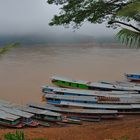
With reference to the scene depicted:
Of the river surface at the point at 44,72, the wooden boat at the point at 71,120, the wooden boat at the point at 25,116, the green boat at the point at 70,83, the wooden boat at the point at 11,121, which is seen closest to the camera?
the wooden boat at the point at 11,121

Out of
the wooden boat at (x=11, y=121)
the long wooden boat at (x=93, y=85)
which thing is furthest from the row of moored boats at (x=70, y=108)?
the long wooden boat at (x=93, y=85)

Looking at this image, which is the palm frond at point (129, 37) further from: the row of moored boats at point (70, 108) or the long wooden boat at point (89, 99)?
the long wooden boat at point (89, 99)

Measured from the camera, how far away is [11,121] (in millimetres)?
15133

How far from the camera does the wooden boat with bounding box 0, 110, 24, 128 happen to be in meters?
15.2

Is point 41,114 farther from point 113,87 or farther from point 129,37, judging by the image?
point 129,37

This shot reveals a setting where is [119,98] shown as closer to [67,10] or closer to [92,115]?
[92,115]

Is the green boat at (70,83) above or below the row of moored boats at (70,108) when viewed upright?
above

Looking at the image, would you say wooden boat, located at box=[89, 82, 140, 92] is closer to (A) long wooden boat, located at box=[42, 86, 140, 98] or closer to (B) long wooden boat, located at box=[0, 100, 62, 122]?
(A) long wooden boat, located at box=[42, 86, 140, 98]

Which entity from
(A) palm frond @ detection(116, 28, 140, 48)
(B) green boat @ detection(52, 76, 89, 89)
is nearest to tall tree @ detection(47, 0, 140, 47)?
(A) palm frond @ detection(116, 28, 140, 48)

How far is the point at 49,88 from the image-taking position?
21.1m

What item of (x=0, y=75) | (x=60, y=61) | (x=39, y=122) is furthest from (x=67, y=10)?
(x=60, y=61)

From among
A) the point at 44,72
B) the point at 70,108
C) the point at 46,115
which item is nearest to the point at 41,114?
the point at 46,115

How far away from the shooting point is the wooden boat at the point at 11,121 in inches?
597

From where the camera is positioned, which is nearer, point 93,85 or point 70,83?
point 93,85
